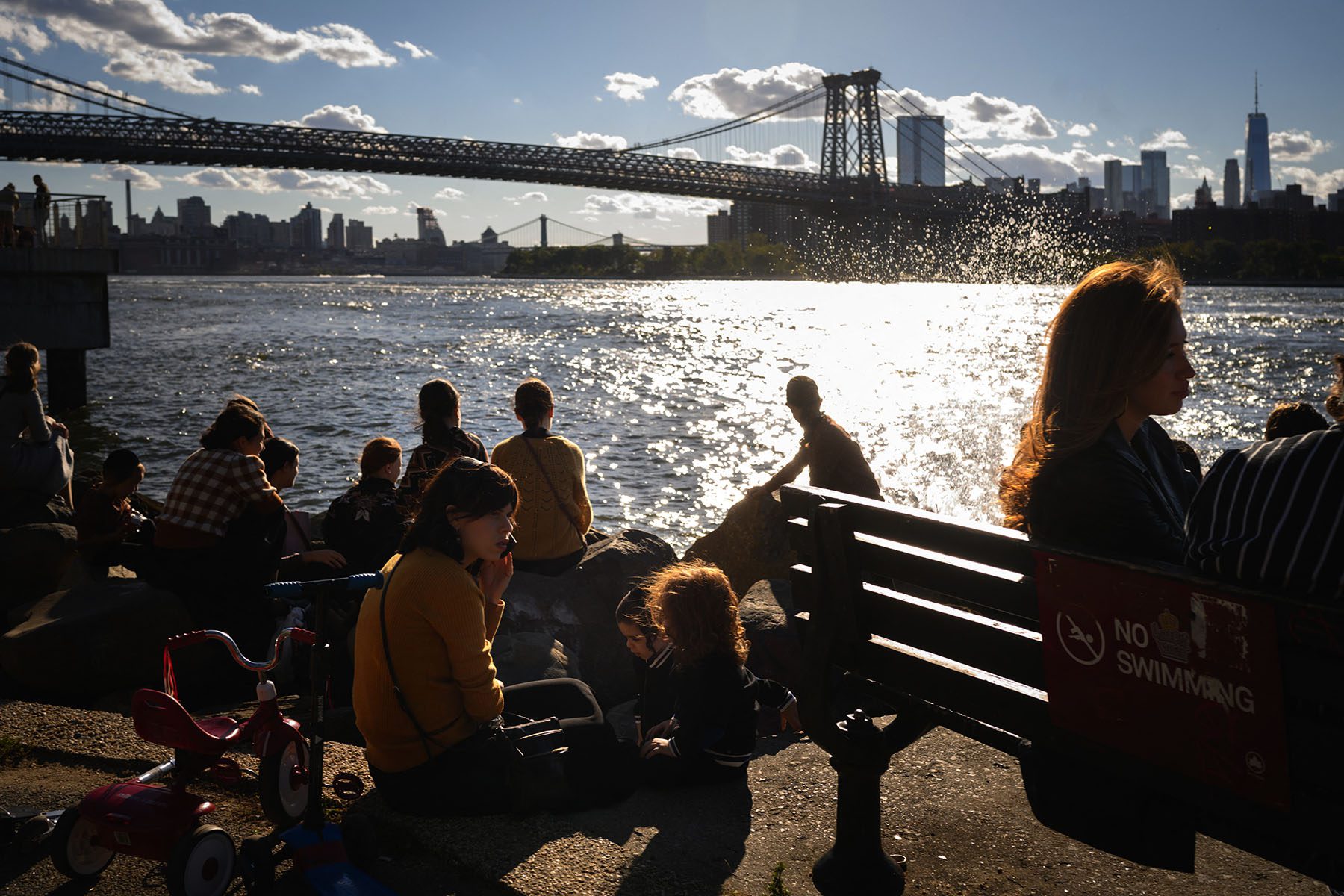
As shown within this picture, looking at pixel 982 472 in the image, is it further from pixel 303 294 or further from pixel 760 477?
pixel 303 294

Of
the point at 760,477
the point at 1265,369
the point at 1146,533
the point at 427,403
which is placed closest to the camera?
the point at 1146,533

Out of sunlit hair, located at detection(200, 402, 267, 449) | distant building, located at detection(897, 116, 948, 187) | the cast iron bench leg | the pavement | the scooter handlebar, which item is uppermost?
distant building, located at detection(897, 116, 948, 187)

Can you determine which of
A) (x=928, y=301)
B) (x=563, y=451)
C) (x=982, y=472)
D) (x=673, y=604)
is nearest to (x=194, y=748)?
(x=673, y=604)

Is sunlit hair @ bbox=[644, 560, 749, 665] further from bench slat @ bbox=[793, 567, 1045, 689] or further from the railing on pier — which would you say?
the railing on pier

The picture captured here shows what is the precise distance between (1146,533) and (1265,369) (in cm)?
3045

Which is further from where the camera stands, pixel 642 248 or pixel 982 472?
pixel 642 248

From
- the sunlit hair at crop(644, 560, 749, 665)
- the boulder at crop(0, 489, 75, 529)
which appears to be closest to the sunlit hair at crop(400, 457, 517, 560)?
the sunlit hair at crop(644, 560, 749, 665)

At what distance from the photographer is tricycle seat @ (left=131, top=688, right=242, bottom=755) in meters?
→ 3.23

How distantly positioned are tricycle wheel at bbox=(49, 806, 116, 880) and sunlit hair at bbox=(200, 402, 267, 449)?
102 inches

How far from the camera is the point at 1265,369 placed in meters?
29.3

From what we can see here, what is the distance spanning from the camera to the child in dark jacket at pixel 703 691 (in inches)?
144

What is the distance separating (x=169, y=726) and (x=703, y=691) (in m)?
1.56

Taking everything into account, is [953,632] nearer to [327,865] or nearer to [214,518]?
[327,865]

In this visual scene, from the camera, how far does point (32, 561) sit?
21.3 feet
